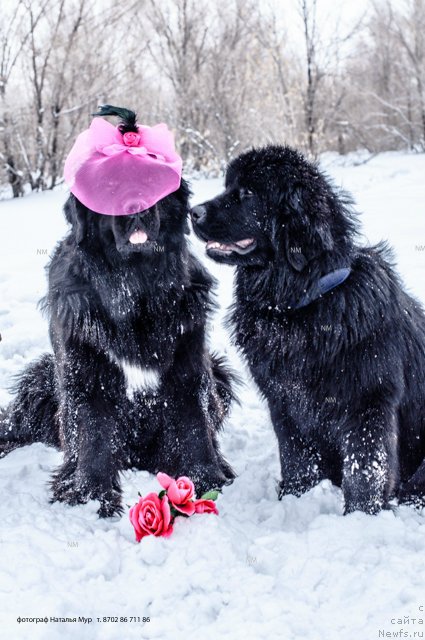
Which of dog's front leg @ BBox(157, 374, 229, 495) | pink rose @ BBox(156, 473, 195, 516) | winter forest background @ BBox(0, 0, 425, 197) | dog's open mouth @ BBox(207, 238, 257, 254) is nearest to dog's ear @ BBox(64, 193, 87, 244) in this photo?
dog's open mouth @ BBox(207, 238, 257, 254)

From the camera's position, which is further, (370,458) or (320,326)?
(320,326)

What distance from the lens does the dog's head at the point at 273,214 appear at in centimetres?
245

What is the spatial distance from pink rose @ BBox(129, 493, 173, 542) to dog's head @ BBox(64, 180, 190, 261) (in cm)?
96

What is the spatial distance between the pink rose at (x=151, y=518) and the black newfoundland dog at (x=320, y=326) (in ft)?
2.31

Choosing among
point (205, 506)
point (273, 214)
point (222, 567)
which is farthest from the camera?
point (273, 214)

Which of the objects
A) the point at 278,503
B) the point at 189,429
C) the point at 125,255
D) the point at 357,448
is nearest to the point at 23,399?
the point at 189,429

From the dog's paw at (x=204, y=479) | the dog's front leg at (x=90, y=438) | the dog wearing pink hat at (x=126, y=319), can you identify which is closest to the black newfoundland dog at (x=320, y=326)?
the dog wearing pink hat at (x=126, y=319)

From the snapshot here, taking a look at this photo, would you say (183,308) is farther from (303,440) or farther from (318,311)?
(303,440)

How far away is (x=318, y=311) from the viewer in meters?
2.57

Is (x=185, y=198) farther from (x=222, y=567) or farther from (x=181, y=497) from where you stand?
(x=222, y=567)

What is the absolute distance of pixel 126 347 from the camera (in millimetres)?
2648

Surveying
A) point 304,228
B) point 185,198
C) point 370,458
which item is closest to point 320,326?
point 304,228

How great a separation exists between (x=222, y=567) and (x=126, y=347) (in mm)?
971

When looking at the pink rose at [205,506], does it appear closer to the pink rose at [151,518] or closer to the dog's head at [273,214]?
the pink rose at [151,518]
